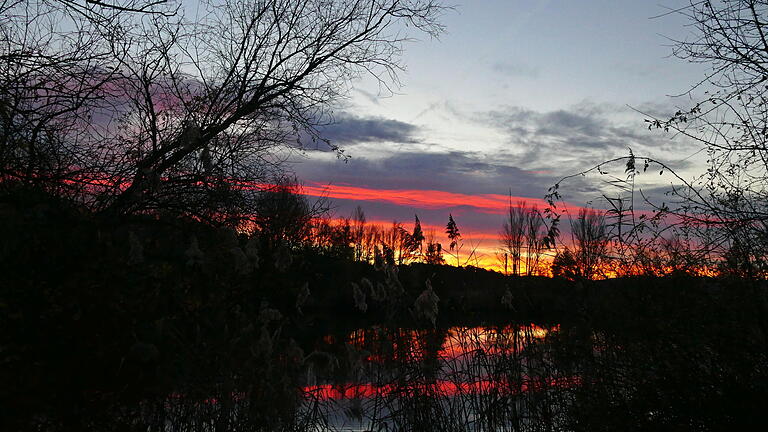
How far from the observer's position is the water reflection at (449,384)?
7.26 meters

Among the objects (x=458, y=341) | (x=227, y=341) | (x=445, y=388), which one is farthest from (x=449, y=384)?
(x=227, y=341)

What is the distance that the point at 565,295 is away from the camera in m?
7.59

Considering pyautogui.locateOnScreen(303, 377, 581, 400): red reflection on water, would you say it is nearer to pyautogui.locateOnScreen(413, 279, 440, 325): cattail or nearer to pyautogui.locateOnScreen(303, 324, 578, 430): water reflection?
pyautogui.locateOnScreen(303, 324, 578, 430): water reflection

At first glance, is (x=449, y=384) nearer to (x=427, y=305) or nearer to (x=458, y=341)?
(x=458, y=341)

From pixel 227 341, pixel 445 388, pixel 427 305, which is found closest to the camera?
pixel 227 341

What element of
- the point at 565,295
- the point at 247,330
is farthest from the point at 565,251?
the point at 247,330

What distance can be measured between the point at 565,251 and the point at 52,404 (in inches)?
217

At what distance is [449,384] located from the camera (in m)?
8.38

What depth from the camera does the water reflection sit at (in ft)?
23.8

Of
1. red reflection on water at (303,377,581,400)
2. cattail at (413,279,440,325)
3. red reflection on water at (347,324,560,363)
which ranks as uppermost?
cattail at (413,279,440,325)

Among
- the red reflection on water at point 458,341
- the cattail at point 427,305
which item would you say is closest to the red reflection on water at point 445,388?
the red reflection on water at point 458,341

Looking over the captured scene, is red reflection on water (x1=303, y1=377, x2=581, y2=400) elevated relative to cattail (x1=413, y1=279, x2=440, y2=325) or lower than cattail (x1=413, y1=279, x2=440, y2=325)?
lower

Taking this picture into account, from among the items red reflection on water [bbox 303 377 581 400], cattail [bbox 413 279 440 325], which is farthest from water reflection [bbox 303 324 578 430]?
cattail [bbox 413 279 440 325]

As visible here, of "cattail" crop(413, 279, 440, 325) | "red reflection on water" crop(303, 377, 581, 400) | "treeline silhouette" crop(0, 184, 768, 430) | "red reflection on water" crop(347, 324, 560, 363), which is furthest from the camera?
"red reflection on water" crop(347, 324, 560, 363)
